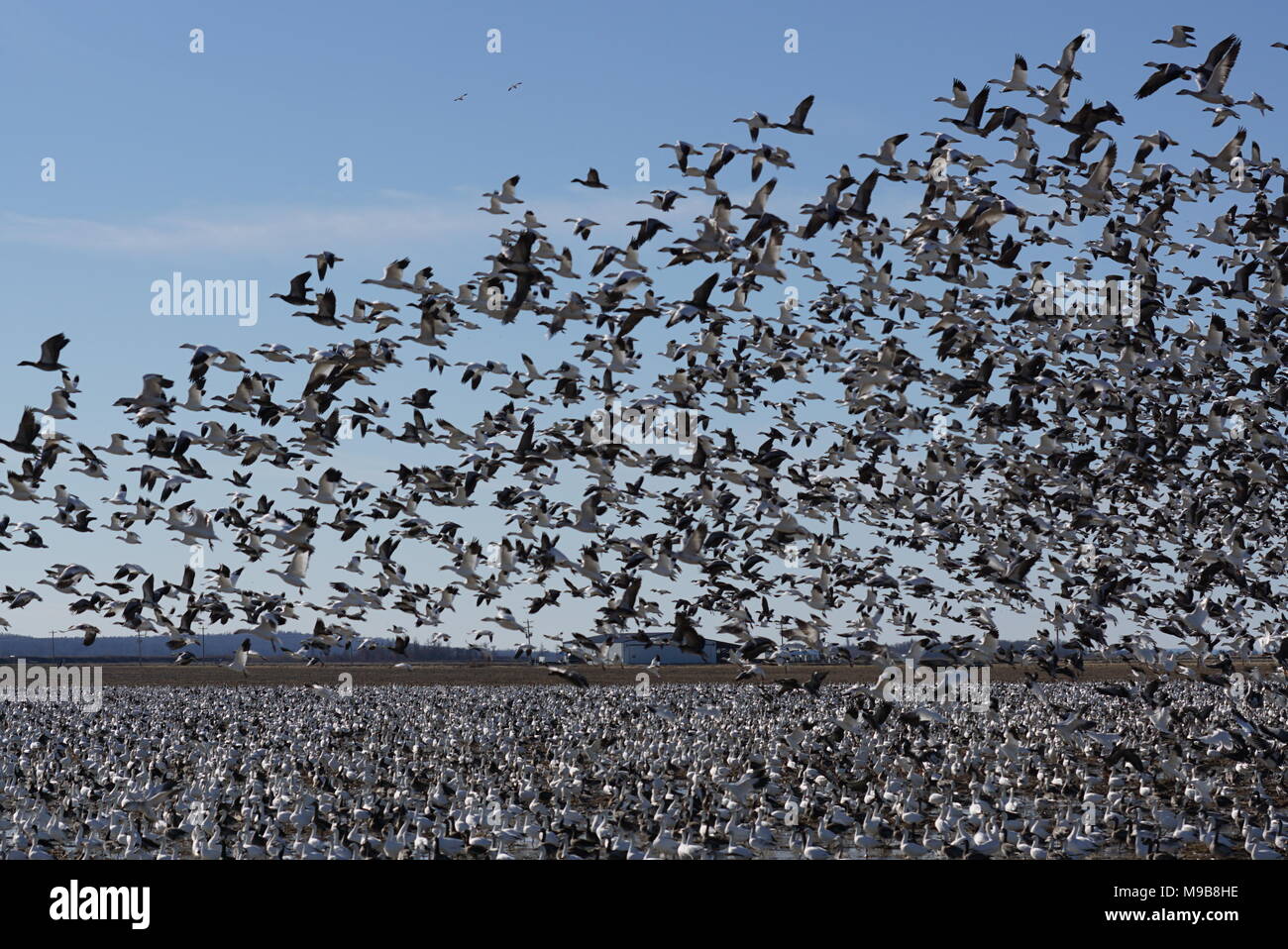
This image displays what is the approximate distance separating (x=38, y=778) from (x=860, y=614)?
19.5m

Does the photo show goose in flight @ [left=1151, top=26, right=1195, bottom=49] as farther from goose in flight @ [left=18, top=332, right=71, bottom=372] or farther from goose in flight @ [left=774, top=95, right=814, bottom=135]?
goose in flight @ [left=18, top=332, right=71, bottom=372]

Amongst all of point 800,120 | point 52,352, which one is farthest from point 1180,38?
point 52,352

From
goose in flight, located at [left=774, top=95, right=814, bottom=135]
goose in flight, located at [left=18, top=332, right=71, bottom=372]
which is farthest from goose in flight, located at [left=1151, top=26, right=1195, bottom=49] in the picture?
goose in flight, located at [left=18, top=332, right=71, bottom=372]

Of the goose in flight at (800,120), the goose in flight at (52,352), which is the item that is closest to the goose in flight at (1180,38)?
the goose in flight at (800,120)

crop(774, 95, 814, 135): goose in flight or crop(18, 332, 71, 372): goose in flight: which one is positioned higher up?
crop(774, 95, 814, 135): goose in flight

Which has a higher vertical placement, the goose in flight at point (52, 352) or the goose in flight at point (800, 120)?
the goose in flight at point (800, 120)

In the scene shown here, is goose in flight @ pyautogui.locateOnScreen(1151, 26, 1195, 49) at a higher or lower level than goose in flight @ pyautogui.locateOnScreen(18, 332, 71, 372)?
higher

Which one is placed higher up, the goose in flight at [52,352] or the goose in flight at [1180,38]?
the goose in flight at [1180,38]

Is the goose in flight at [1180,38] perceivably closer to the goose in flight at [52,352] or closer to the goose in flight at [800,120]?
the goose in flight at [800,120]

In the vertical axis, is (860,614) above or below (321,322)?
below

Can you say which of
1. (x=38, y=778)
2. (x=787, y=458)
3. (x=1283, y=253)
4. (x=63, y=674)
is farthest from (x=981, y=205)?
(x=63, y=674)
